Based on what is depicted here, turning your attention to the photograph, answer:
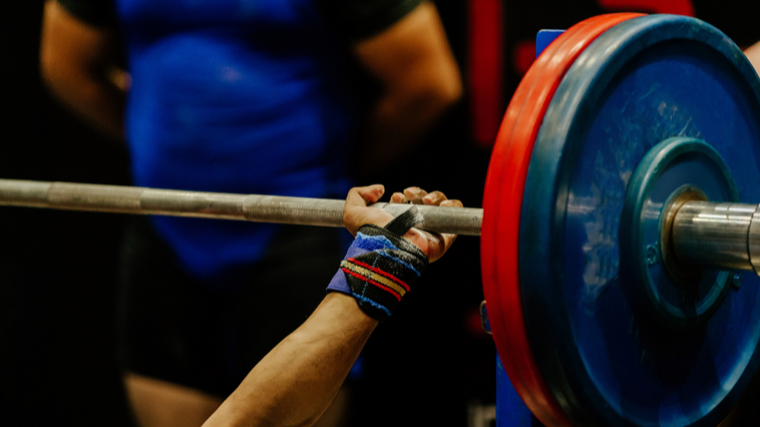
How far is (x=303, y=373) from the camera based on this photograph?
27.4 inches

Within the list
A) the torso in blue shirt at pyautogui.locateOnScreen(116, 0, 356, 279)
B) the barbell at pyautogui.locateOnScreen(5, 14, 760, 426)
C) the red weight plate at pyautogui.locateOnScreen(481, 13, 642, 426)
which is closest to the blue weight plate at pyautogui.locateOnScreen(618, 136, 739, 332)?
the barbell at pyautogui.locateOnScreen(5, 14, 760, 426)

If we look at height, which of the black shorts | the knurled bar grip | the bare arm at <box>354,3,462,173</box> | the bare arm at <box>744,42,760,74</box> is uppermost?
the bare arm at <box>744,42,760,74</box>

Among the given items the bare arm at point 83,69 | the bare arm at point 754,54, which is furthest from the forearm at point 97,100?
the bare arm at point 754,54

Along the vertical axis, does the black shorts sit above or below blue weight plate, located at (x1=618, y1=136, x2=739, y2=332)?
below

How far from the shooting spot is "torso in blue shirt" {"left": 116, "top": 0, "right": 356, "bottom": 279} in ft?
4.19

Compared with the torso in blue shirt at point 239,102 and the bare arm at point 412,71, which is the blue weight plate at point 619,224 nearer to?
the bare arm at point 412,71

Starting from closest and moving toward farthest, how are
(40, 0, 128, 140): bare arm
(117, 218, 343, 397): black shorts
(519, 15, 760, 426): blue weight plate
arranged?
(519, 15, 760, 426): blue weight plate, (117, 218, 343, 397): black shorts, (40, 0, 128, 140): bare arm

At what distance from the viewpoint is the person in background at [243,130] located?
125cm

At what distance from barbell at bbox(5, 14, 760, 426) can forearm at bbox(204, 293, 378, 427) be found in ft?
0.60

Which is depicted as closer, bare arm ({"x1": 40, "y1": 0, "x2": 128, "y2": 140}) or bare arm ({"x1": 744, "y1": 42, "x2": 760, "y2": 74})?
bare arm ({"x1": 744, "y1": 42, "x2": 760, "y2": 74})

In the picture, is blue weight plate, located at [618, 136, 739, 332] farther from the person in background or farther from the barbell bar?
the person in background

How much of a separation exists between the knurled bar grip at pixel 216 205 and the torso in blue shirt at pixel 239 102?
1.01ft

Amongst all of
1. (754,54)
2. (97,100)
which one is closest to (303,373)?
(754,54)

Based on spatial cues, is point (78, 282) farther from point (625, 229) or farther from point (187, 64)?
point (625, 229)
